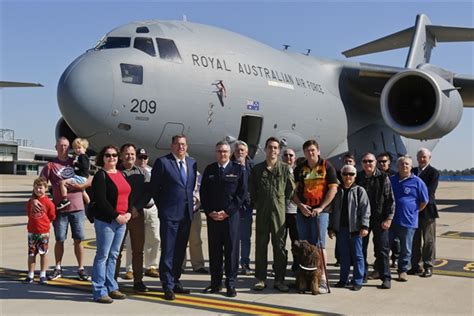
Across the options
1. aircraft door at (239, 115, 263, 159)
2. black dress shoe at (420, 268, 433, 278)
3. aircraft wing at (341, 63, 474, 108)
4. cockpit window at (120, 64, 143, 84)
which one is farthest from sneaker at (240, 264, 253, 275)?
aircraft wing at (341, 63, 474, 108)

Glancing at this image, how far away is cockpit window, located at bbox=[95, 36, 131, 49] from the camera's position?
10062 mm

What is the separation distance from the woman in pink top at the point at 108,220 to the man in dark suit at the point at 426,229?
12.8 feet

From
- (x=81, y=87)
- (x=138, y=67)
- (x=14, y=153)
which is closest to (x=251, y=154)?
(x=138, y=67)

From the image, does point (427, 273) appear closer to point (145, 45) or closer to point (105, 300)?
point (105, 300)

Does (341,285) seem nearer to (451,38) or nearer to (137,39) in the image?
A: (137,39)

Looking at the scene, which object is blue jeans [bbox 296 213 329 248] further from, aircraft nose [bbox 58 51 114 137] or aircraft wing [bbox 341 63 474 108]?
aircraft wing [bbox 341 63 474 108]

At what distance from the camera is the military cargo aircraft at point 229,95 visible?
368 inches

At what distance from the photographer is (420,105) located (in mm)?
14133

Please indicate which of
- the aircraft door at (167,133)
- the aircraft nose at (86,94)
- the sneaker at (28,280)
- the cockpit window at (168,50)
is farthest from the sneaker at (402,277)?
the cockpit window at (168,50)

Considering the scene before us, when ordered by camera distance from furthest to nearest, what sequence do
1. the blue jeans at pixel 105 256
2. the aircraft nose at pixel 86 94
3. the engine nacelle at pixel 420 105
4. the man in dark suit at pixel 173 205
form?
the engine nacelle at pixel 420 105
the aircraft nose at pixel 86 94
the man in dark suit at pixel 173 205
the blue jeans at pixel 105 256

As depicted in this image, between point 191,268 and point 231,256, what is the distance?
1588mm

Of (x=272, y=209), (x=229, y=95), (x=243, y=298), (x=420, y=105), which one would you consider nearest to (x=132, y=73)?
(x=229, y=95)

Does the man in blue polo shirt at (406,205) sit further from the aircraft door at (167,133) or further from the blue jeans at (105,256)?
the aircraft door at (167,133)

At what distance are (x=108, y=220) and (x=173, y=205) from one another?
28.5 inches
